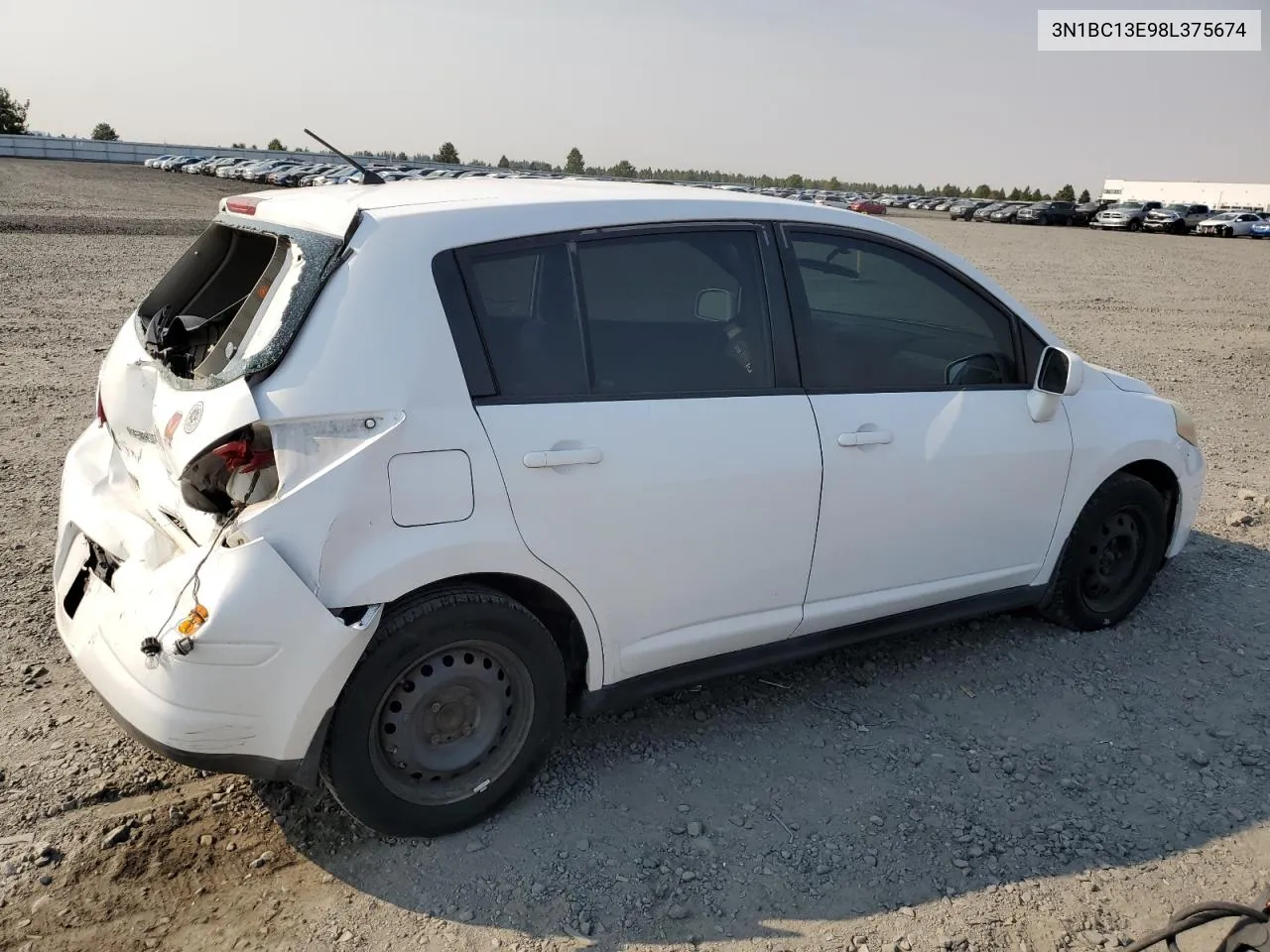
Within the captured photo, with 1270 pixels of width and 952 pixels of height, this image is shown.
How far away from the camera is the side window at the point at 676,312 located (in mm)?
3143

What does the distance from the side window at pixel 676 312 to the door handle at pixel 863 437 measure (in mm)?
325

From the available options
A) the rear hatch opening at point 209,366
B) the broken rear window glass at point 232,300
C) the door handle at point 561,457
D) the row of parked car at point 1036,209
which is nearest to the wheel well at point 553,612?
the door handle at point 561,457

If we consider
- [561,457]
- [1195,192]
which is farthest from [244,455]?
[1195,192]

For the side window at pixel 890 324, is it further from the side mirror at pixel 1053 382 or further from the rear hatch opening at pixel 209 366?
the rear hatch opening at pixel 209 366

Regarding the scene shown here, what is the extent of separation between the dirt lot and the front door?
1.58ft

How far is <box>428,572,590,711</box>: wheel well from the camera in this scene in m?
2.97

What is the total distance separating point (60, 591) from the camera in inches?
129

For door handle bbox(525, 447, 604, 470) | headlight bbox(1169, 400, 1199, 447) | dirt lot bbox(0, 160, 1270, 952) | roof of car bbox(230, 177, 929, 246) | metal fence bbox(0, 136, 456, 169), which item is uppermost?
metal fence bbox(0, 136, 456, 169)

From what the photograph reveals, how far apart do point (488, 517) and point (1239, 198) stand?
376ft

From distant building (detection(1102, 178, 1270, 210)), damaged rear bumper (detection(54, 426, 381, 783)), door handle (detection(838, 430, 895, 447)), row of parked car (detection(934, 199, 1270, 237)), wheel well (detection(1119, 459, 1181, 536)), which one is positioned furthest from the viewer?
distant building (detection(1102, 178, 1270, 210))

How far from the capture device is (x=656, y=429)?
3119mm

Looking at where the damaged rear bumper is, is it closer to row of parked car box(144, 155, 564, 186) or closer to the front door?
the front door

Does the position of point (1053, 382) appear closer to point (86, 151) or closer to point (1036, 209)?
point (1036, 209)

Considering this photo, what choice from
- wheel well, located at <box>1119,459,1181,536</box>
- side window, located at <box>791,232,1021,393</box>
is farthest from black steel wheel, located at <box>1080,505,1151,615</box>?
side window, located at <box>791,232,1021,393</box>
